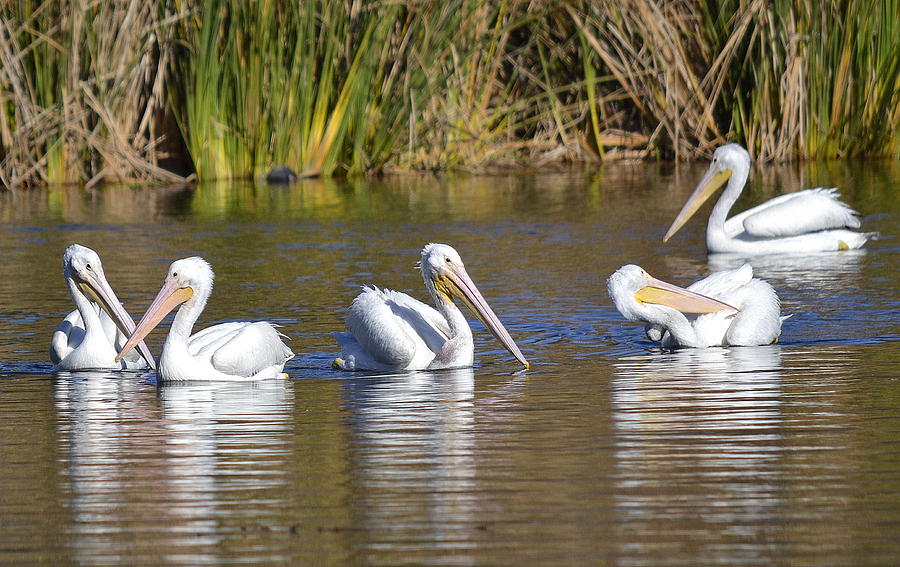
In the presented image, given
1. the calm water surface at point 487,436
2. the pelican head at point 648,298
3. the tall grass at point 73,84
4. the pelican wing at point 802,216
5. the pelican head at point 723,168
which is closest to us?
the calm water surface at point 487,436

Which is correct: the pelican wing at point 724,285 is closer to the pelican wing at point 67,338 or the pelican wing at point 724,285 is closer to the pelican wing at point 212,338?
the pelican wing at point 212,338

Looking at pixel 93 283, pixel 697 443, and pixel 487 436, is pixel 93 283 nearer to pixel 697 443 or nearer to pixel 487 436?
pixel 487 436

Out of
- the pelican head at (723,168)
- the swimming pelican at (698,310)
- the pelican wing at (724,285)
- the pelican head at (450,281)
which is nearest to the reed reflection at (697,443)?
the swimming pelican at (698,310)

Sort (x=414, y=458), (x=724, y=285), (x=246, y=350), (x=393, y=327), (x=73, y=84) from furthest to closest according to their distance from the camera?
(x=73, y=84)
(x=724, y=285)
(x=393, y=327)
(x=246, y=350)
(x=414, y=458)

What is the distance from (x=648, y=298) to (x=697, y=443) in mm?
2470

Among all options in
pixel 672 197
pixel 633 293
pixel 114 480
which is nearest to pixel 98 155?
pixel 672 197

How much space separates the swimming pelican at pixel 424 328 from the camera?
6949 mm

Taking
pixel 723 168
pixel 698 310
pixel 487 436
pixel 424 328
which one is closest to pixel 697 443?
pixel 487 436

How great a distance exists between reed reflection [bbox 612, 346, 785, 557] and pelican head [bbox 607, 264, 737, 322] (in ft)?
0.88

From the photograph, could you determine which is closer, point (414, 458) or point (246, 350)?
point (414, 458)

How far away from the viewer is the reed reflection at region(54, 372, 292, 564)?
4.23 metres

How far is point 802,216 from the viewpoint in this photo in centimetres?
1095

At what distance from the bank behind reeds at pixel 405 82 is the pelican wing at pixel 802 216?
5.58 metres

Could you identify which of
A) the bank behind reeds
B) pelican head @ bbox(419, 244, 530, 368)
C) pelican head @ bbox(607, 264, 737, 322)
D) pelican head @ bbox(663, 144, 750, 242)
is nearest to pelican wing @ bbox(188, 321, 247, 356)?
pelican head @ bbox(419, 244, 530, 368)
